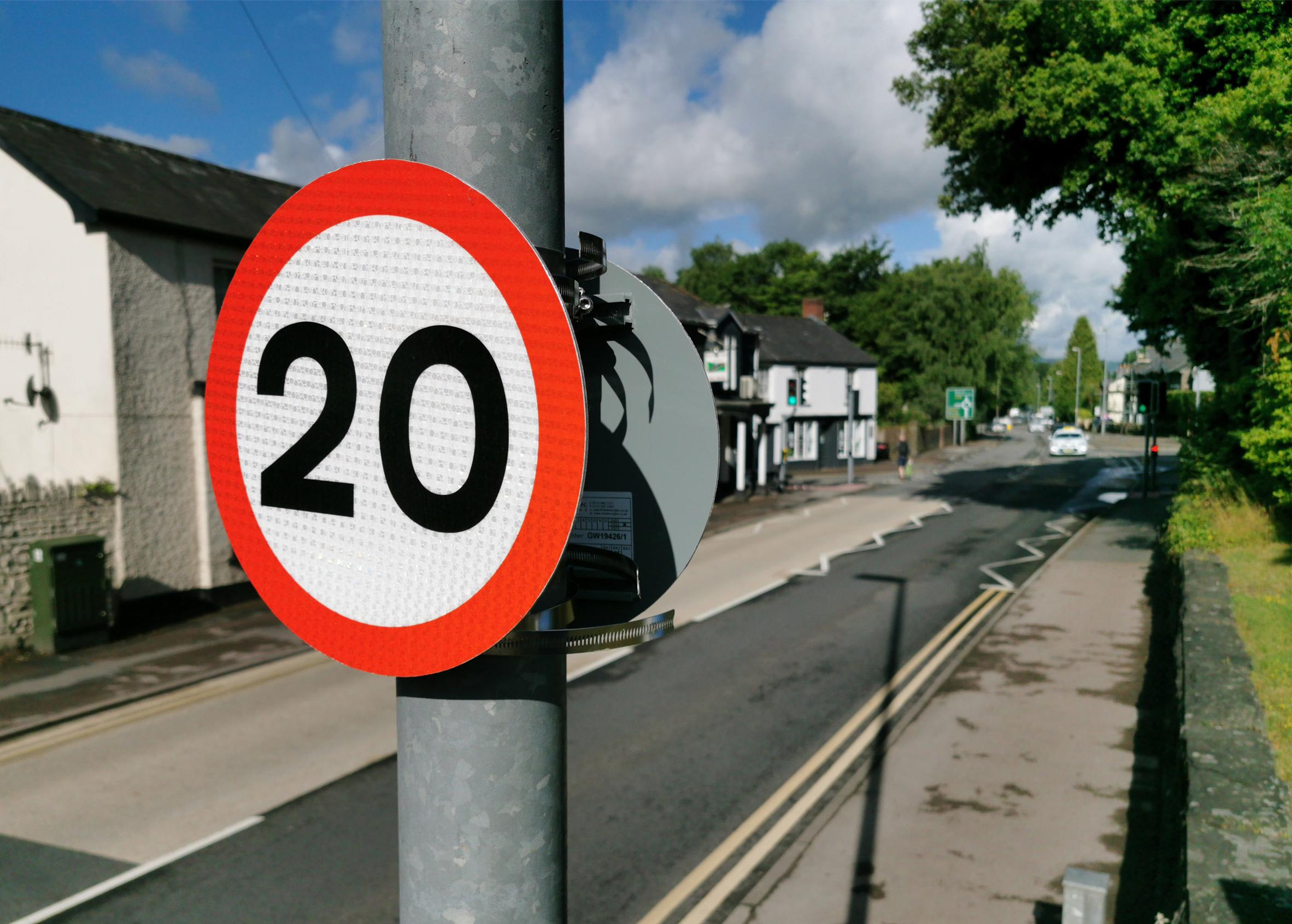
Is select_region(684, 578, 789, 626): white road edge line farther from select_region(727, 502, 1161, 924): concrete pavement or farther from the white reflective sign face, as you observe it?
the white reflective sign face

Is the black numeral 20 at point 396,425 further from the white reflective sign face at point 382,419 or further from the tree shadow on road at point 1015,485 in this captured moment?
the tree shadow on road at point 1015,485

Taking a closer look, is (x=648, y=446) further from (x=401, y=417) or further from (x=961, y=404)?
(x=961, y=404)

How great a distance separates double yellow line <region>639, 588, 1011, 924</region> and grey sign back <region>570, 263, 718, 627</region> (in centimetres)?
506

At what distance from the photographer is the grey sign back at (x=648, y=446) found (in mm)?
1688

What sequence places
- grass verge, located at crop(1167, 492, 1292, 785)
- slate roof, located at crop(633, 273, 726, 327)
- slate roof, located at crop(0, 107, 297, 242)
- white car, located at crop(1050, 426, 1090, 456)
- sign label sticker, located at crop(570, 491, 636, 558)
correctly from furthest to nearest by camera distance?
white car, located at crop(1050, 426, 1090, 456), slate roof, located at crop(633, 273, 726, 327), slate roof, located at crop(0, 107, 297, 242), grass verge, located at crop(1167, 492, 1292, 785), sign label sticker, located at crop(570, 491, 636, 558)

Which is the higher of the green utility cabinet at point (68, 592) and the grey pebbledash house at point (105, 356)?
the grey pebbledash house at point (105, 356)

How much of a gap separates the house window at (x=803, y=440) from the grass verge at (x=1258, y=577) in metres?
26.4

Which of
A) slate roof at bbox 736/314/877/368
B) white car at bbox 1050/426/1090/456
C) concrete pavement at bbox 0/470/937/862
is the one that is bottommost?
concrete pavement at bbox 0/470/937/862

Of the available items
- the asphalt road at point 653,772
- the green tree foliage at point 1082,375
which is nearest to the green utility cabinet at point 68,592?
the asphalt road at point 653,772

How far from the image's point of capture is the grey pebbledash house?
13.4m

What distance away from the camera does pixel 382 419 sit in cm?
140

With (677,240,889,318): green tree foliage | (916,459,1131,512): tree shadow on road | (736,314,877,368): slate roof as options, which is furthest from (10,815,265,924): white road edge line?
(677,240,889,318): green tree foliage

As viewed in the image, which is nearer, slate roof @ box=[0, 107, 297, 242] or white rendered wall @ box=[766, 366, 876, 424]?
slate roof @ box=[0, 107, 297, 242]

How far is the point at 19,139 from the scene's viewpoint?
13.7 metres
